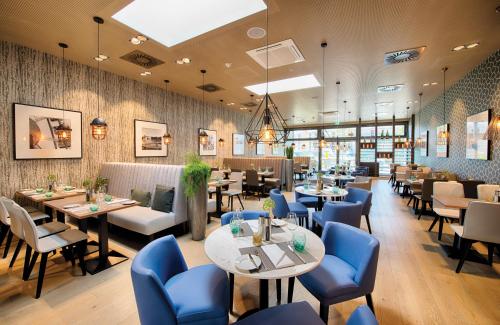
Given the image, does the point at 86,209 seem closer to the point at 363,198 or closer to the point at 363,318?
the point at 363,318

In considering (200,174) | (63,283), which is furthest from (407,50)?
(63,283)

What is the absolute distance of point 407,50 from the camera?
13.4 feet

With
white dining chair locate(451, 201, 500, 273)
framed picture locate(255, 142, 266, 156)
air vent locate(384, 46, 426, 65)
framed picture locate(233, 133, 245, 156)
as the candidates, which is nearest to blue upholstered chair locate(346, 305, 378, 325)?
white dining chair locate(451, 201, 500, 273)

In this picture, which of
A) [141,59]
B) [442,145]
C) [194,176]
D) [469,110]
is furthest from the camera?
[442,145]

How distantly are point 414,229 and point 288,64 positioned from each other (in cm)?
421

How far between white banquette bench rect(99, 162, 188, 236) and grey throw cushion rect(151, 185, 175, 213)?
6 centimetres

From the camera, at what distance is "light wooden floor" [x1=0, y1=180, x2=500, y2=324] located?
205cm

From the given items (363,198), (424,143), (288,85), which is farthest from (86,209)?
(424,143)

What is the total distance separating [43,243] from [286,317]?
2797 millimetres

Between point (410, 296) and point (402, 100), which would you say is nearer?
point (410, 296)

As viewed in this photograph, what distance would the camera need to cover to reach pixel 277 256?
1567mm

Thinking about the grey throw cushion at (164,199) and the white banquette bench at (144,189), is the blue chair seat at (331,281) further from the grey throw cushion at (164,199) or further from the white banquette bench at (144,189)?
the grey throw cushion at (164,199)

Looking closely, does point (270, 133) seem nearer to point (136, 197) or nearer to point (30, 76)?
point (136, 197)

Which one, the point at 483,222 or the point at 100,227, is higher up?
the point at 483,222
